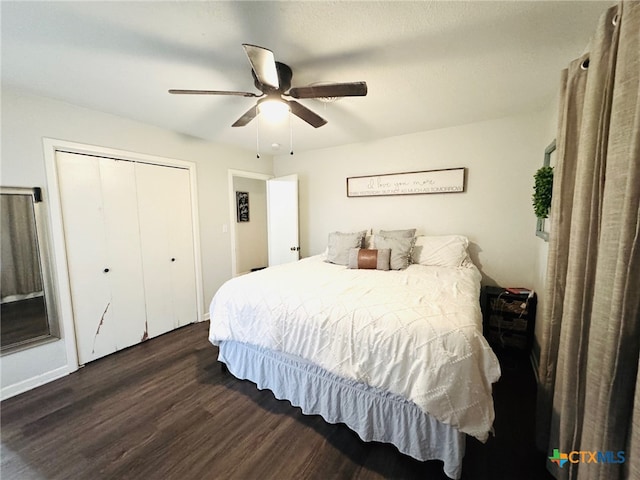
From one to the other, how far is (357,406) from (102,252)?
2.69m

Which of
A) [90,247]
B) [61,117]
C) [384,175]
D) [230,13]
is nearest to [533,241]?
[384,175]

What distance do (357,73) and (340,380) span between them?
2.10 meters

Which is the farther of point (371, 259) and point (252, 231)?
point (252, 231)

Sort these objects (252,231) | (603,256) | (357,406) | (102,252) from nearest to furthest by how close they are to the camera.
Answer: (603,256) < (357,406) < (102,252) < (252,231)

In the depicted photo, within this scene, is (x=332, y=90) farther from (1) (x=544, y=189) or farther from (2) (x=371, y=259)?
(1) (x=544, y=189)

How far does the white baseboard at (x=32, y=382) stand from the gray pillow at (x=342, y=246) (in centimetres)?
269

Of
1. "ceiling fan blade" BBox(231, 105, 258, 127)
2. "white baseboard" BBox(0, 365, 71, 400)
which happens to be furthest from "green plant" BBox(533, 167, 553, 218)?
"white baseboard" BBox(0, 365, 71, 400)

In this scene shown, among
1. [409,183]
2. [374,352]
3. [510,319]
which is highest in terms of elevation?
[409,183]

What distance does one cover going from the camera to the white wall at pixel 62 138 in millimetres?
1926

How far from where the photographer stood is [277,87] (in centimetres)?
154

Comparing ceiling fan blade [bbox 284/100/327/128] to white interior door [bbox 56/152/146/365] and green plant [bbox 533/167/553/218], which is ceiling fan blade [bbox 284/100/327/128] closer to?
green plant [bbox 533/167/553/218]

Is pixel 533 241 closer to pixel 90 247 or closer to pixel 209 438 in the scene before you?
pixel 209 438

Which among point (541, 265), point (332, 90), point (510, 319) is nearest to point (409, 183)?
point (541, 265)

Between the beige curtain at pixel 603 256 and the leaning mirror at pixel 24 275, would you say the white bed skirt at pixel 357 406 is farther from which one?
the leaning mirror at pixel 24 275
